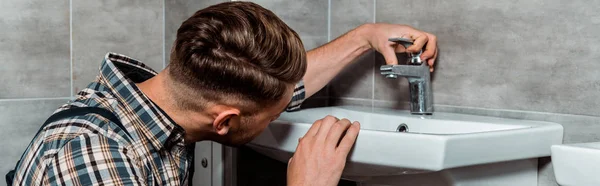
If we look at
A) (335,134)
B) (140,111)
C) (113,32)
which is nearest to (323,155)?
(335,134)

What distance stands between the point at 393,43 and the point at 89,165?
0.76 meters

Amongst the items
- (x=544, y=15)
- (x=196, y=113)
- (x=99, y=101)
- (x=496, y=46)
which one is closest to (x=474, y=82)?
(x=496, y=46)

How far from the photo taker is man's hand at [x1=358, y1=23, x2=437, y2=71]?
4.58 ft

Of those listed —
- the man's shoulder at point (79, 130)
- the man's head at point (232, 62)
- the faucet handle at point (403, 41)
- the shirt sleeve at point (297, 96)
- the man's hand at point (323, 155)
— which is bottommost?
the man's hand at point (323, 155)

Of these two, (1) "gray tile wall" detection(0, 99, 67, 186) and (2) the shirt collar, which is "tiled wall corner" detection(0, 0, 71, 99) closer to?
(1) "gray tile wall" detection(0, 99, 67, 186)

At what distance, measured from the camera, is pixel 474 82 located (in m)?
1.42

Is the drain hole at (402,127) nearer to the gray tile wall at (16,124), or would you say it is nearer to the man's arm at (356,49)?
the man's arm at (356,49)

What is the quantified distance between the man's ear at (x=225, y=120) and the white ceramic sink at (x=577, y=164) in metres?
0.50

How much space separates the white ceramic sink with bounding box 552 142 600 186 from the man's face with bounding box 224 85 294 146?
17.1 inches

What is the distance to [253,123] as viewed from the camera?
109 cm

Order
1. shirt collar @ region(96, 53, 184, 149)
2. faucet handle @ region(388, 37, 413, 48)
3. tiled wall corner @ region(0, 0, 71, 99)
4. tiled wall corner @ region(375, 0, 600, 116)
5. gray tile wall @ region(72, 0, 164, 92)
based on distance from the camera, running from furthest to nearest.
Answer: gray tile wall @ region(72, 0, 164, 92) < tiled wall corner @ region(0, 0, 71, 99) < faucet handle @ region(388, 37, 413, 48) < tiled wall corner @ region(375, 0, 600, 116) < shirt collar @ region(96, 53, 184, 149)

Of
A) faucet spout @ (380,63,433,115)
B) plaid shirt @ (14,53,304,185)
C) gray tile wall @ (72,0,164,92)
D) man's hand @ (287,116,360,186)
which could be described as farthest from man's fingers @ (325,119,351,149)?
gray tile wall @ (72,0,164,92)

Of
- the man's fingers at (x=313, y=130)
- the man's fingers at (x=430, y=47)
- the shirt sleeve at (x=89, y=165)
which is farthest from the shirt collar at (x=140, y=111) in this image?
the man's fingers at (x=430, y=47)

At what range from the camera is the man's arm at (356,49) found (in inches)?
55.9
